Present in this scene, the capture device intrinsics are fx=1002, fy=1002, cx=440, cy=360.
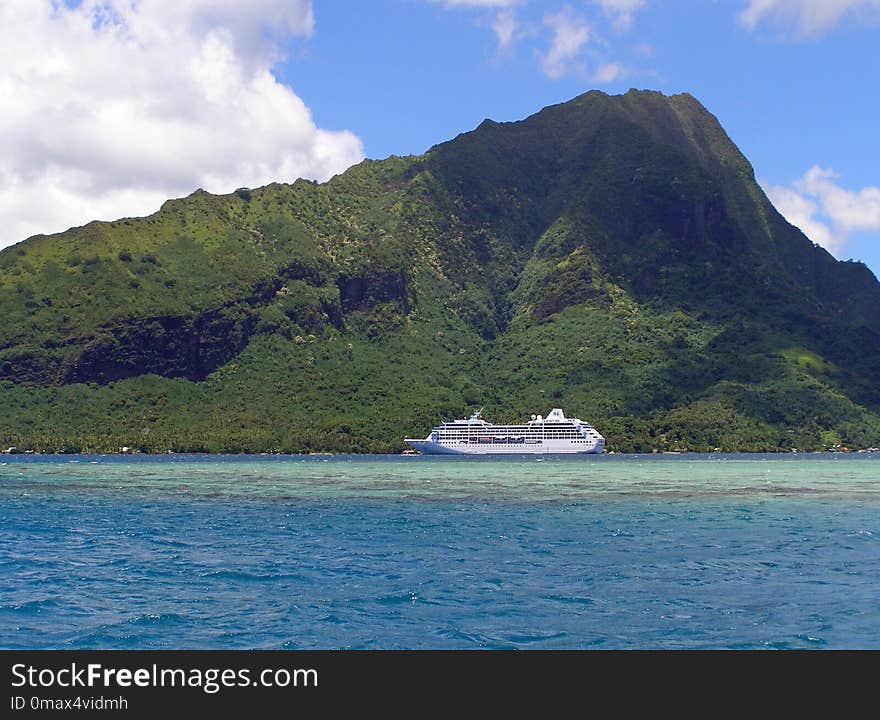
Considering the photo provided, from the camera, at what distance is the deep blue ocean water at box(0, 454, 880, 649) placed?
27094mm

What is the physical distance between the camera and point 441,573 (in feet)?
123

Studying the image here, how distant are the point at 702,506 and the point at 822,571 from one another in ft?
106

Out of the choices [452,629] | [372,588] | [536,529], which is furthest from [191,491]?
[452,629]

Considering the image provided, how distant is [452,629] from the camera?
1076 inches

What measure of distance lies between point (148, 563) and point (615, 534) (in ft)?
75.4

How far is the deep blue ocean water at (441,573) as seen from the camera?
27.1 metres

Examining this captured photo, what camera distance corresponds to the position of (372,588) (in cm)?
3419

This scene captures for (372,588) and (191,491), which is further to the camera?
(191,491)
